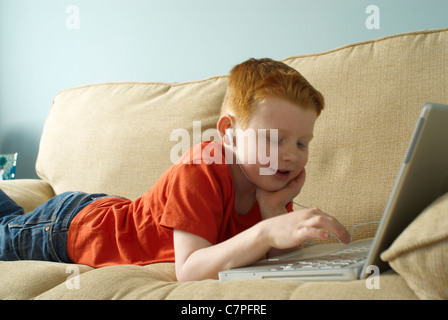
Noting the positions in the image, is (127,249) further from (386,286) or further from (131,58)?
(131,58)

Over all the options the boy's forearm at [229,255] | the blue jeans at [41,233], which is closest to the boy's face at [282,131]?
the boy's forearm at [229,255]

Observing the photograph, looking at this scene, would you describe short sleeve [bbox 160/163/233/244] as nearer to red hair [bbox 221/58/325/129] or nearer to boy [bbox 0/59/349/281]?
boy [bbox 0/59/349/281]

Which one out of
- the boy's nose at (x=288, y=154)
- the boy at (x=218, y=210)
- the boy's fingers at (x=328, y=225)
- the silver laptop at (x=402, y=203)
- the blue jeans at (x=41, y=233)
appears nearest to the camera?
the silver laptop at (x=402, y=203)

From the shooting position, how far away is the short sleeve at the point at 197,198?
0.86 meters

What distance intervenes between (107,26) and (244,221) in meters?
1.71

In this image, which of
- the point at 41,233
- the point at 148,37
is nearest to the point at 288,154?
the point at 41,233

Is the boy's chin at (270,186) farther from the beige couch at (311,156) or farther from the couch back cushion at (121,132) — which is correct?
the couch back cushion at (121,132)

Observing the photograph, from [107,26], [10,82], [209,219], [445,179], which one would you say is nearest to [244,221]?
[209,219]

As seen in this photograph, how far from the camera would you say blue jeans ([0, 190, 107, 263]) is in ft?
3.75

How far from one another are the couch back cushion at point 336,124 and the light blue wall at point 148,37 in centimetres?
39

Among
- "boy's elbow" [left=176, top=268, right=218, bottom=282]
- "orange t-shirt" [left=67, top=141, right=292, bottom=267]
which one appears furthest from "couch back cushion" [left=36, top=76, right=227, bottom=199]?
"boy's elbow" [left=176, top=268, right=218, bottom=282]

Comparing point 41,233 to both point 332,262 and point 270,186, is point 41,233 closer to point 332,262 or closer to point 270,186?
point 270,186

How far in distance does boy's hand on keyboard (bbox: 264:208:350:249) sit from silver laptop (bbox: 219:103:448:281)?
0.13 feet

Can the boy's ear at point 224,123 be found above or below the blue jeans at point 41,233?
above
